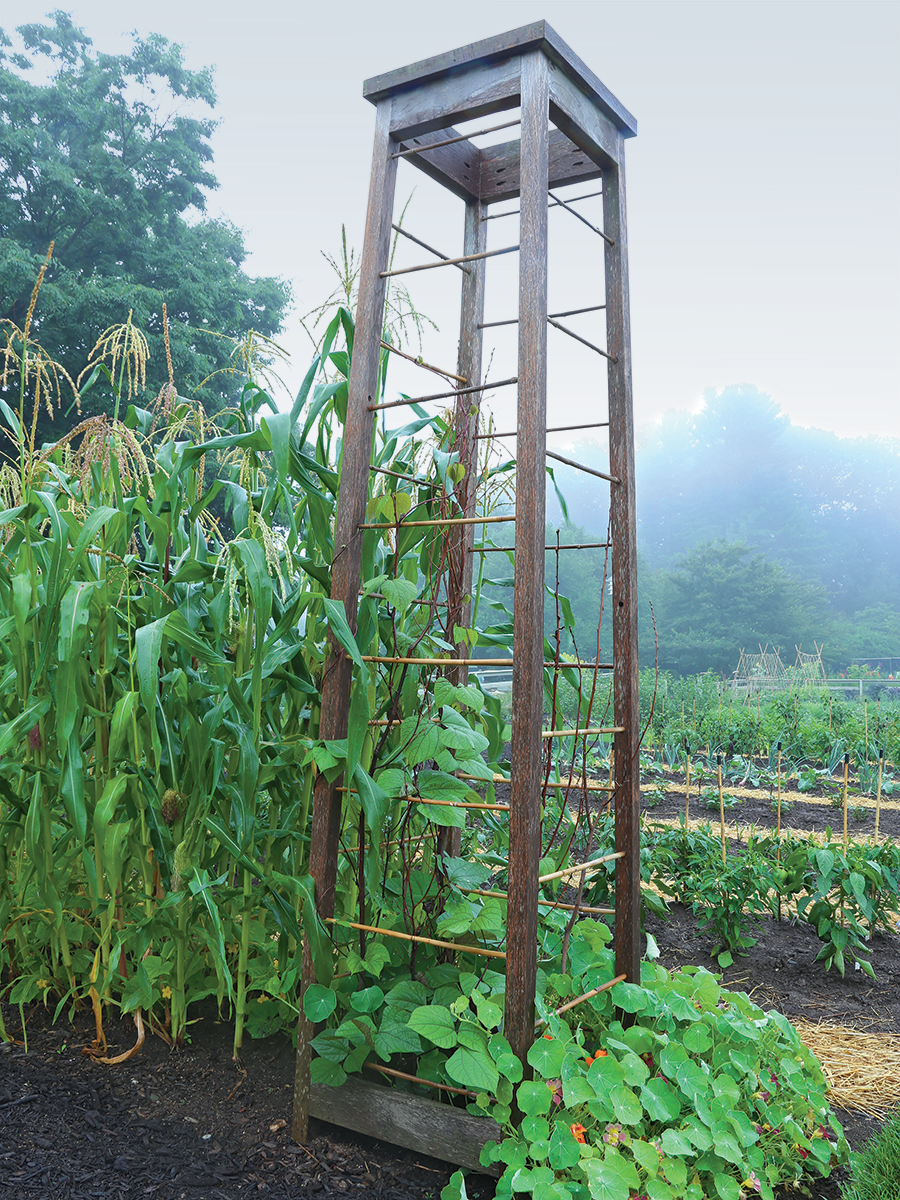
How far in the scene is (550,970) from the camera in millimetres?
2041

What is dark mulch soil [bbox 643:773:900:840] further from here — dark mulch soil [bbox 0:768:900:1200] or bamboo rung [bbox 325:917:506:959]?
bamboo rung [bbox 325:917:506:959]

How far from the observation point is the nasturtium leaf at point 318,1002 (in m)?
1.78

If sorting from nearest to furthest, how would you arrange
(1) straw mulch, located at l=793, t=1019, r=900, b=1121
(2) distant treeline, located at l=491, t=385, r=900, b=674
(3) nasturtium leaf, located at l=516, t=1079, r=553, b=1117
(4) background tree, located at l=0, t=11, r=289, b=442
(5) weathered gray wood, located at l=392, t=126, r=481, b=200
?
(3) nasturtium leaf, located at l=516, t=1079, r=553, b=1117, (1) straw mulch, located at l=793, t=1019, r=900, b=1121, (5) weathered gray wood, located at l=392, t=126, r=481, b=200, (4) background tree, located at l=0, t=11, r=289, b=442, (2) distant treeline, located at l=491, t=385, r=900, b=674

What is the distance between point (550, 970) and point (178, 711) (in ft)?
3.75

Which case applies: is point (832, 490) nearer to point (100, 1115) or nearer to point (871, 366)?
point (871, 366)

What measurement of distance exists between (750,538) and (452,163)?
1639 inches

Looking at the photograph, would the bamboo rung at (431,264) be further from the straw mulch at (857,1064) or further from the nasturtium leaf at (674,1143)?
the straw mulch at (857,1064)

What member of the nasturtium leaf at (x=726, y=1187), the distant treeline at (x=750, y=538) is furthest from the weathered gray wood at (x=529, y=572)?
the distant treeline at (x=750, y=538)

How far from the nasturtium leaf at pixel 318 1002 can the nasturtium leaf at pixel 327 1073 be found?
0.29ft

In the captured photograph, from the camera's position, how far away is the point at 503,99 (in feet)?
5.91

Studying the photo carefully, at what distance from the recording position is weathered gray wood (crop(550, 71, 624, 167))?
6.06 ft

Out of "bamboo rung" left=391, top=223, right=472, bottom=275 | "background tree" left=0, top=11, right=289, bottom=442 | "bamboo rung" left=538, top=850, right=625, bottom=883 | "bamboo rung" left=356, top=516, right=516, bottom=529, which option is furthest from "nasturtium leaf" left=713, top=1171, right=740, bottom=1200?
"background tree" left=0, top=11, right=289, bottom=442

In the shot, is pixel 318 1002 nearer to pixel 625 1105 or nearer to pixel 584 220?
pixel 625 1105

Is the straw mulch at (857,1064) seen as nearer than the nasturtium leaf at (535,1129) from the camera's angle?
No
